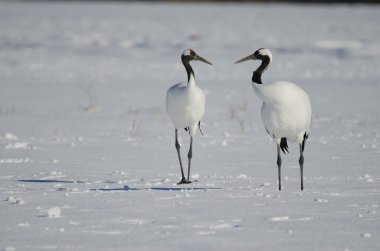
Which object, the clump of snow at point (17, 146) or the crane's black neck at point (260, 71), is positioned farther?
the clump of snow at point (17, 146)

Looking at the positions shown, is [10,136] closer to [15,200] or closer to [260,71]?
[15,200]

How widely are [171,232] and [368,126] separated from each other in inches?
326

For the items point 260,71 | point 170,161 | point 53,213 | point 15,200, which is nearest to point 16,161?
point 170,161

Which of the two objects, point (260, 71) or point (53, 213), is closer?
point (53, 213)

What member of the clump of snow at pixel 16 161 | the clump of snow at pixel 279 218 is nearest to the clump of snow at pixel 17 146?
the clump of snow at pixel 16 161

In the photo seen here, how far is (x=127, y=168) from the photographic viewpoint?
9.70 meters

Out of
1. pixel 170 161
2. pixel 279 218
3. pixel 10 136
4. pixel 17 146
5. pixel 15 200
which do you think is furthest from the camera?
pixel 10 136

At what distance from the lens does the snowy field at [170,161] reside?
19.3 feet

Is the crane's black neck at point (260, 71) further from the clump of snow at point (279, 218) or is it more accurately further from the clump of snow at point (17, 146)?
the clump of snow at point (17, 146)

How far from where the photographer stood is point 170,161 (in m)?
10.5

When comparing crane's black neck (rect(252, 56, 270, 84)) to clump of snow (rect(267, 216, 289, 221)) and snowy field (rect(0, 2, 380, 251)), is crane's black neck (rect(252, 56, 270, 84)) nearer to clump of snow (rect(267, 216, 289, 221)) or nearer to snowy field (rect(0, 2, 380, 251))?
snowy field (rect(0, 2, 380, 251))

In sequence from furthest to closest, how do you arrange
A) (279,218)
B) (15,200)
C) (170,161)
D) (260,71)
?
(170,161) → (260,71) → (15,200) → (279,218)

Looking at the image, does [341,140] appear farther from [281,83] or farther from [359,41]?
[359,41]

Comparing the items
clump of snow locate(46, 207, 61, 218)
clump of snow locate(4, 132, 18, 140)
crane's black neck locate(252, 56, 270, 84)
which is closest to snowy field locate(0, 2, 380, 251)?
clump of snow locate(46, 207, 61, 218)
